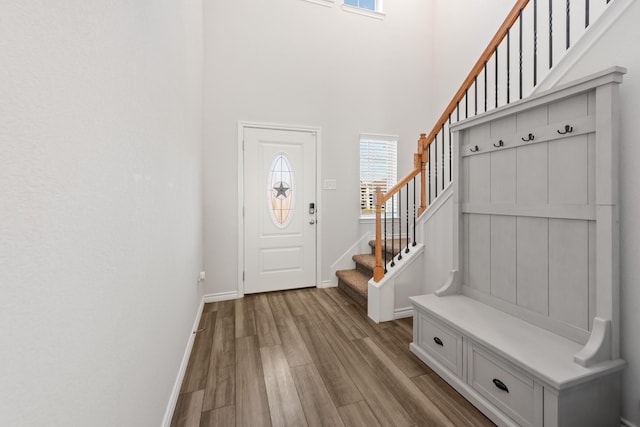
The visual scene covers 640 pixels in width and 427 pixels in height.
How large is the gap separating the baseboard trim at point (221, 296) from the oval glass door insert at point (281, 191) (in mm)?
984

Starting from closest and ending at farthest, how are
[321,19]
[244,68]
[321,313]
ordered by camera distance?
[321,313] → [244,68] → [321,19]

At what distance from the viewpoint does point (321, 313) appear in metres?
2.96

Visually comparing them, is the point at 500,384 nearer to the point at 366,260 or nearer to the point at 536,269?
the point at 536,269

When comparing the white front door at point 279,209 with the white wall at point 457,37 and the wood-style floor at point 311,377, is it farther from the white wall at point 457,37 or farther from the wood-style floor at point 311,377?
the white wall at point 457,37

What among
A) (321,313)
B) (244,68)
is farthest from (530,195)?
(244,68)

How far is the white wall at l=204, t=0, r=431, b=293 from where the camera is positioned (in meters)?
3.38

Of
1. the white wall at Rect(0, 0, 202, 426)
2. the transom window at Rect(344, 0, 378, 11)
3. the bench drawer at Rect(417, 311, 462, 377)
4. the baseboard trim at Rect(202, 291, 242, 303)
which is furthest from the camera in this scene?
the transom window at Rect(344, 0, 378, 11)

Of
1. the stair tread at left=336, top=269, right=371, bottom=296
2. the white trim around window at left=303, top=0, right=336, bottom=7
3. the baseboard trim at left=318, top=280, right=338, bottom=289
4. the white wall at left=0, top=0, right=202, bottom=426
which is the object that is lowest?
the baseboard trim at left=318, top=280, right=338, bottom=289

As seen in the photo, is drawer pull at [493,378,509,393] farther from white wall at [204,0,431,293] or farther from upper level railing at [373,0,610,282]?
white wall at [204,0,431,293]

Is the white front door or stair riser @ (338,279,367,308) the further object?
the white front door

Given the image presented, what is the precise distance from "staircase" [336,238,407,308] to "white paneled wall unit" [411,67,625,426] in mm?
999

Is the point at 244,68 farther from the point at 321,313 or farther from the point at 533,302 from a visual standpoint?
the point at 533,302

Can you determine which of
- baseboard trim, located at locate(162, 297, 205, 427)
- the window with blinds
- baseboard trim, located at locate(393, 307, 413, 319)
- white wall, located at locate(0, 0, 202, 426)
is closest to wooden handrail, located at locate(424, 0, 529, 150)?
the window with blinds

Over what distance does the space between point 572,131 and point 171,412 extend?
2.62 meters
